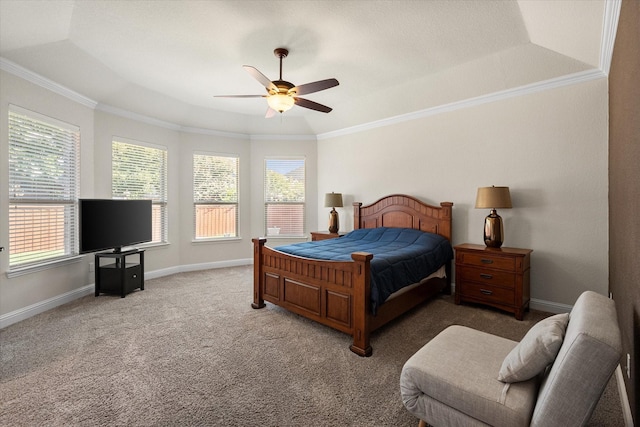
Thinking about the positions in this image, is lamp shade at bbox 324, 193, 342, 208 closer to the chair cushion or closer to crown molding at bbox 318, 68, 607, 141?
crown molding at bbox 318, 68, 607, 141

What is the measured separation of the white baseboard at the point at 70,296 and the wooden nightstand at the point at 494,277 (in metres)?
4.29

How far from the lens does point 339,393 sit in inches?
80.2

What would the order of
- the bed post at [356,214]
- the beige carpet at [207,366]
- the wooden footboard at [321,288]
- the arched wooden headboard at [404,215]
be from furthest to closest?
the bed post at [356,214] < the arched wooden headboard at [404,215] < the wooden footboard at [321,288] < the beige carpet at [207,366]

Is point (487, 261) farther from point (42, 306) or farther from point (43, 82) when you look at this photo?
point (43, 82)

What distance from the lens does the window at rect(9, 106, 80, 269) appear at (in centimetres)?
326

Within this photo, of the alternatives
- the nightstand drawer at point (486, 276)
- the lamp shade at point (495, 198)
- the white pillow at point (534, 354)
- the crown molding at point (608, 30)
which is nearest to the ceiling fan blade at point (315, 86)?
the crown molding at point (608, 30)

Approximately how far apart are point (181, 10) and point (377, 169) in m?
3.60

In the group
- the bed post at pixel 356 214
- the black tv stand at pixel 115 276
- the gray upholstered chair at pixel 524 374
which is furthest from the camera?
the bed post at pixel 356 214

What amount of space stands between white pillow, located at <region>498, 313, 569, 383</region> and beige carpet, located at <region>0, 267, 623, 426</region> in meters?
0.71

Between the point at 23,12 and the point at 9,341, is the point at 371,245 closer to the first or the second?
the point at 9,341

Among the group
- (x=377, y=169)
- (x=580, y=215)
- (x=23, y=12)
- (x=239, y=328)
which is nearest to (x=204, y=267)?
(x=239, y=328)

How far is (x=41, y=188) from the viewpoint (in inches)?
140

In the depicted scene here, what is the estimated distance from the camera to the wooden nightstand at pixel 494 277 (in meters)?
3.27

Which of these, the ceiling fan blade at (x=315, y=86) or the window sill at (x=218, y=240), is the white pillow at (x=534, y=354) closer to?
the ceiling fan blade at (x=315, y=86)
